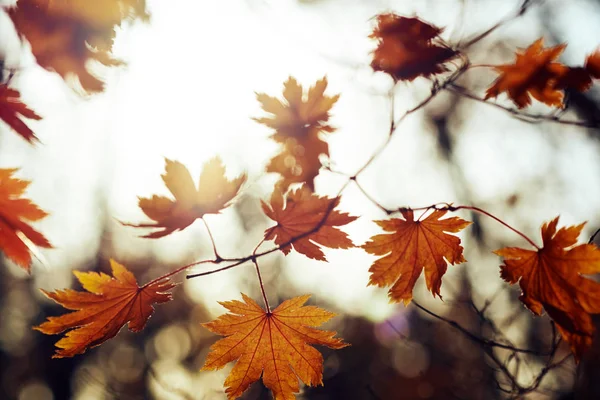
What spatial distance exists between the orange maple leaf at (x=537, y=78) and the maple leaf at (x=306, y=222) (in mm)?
875

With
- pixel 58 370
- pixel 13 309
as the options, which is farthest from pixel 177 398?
pixel 13 309

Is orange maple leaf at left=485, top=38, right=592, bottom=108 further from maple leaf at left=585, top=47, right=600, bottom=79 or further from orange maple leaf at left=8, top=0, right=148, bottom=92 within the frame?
orange maple leaf at left=8, top=0, right=148, bottom=92

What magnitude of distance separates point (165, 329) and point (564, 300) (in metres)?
15.6

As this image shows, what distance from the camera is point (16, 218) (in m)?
1.47

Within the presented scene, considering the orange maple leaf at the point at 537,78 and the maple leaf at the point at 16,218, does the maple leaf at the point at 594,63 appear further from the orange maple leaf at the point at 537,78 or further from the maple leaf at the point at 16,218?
the maple leaf at the point at 16,218

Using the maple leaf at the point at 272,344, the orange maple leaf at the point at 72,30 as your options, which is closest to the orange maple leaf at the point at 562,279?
the maple leaf at the point at 272,344

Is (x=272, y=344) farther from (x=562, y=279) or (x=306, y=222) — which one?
(x=562, y=279)

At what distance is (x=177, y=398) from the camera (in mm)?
2682

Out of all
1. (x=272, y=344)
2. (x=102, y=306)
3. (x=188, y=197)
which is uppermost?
(x=188, y=197)

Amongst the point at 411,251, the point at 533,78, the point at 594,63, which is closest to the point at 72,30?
the point at 411,251

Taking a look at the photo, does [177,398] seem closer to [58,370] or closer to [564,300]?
[564,300]

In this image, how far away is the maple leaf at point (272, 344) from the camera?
4.74 feet

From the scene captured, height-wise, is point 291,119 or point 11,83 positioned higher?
point 291,119

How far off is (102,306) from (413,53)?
5.33 ft
